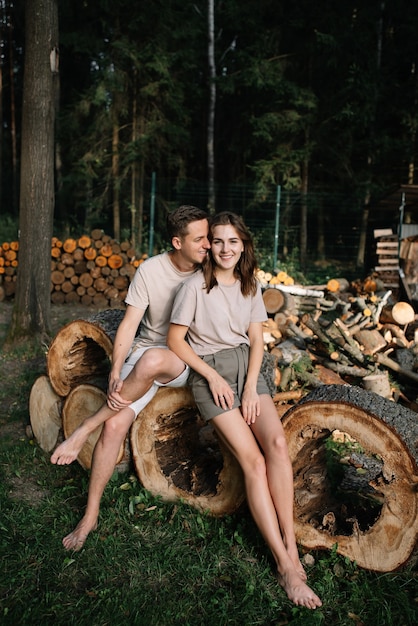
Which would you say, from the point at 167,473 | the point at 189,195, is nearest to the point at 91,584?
the point at 167,473

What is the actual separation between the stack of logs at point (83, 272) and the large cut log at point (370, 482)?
6348mm

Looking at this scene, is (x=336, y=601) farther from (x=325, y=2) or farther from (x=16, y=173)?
(x=16, y=173)

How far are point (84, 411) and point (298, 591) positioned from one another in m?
1.73

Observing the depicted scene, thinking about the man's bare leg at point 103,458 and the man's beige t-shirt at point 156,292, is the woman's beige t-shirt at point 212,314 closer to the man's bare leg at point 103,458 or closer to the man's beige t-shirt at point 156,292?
the man's beige t-shirt at point 156,292

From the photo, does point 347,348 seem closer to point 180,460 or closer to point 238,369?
point 180,460

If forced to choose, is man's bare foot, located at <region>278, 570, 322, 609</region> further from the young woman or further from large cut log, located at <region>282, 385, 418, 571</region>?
large cut log, located at <region>282, 385, 418, 571</region>

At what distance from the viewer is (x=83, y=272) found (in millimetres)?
8891

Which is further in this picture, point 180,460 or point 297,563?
point 180,460

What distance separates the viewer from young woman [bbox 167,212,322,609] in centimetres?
244

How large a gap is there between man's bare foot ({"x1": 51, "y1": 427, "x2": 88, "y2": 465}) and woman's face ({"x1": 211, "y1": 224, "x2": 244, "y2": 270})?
3.86 ft

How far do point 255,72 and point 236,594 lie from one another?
41.5 feet

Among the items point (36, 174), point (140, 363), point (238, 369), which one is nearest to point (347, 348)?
point (238, 369)

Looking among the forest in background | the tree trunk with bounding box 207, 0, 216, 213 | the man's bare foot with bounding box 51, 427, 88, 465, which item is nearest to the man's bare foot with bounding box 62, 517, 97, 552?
the man's bare foot with bounding box 51, 427, 88, 465

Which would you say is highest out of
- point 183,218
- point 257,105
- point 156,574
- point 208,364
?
point 257,105
